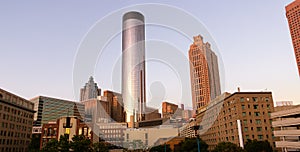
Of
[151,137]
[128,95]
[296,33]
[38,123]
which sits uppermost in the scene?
[296,33]

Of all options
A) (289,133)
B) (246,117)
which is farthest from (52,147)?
(246,117)

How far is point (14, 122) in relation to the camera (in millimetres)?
76312

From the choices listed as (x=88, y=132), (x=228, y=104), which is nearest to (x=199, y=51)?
(x=228, y=104)

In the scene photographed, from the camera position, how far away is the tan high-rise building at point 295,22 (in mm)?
170500

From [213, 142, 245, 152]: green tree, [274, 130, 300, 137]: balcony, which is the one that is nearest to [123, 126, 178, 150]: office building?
[274, 130, 300, 137]: balcony

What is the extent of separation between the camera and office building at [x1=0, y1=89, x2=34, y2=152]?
6969 centimetres

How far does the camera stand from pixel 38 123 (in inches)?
6176

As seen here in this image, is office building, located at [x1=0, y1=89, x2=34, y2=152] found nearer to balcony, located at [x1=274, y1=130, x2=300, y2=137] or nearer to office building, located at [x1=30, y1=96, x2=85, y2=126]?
office building, located at [x1=30, y1=96, x2=85, y2=126]

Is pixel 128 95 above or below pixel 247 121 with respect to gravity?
above

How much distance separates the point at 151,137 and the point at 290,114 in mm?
99036

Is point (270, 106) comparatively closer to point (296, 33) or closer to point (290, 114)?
point (290, 114)

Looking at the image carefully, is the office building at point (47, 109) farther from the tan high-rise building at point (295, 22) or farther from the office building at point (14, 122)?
the tan high-rise building at point (295, 22)

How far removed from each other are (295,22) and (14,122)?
182339 mm

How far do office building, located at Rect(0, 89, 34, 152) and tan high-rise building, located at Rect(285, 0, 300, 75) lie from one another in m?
172
